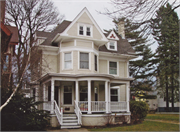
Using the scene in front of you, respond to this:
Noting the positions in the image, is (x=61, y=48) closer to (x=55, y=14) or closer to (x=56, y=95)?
(x=56, y=95)

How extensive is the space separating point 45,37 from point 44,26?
13.2ft

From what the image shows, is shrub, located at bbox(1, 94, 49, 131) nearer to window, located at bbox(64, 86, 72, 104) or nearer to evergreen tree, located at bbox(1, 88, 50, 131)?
evergreen tree, located at bbox(1, 88, 50, 131)

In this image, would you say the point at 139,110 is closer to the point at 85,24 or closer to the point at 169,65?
the point at 85,24

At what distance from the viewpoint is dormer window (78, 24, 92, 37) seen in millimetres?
17859

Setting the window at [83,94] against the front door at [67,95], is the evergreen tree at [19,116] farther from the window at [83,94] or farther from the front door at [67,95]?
the window at [83,94]

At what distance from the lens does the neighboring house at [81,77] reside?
1527 cm

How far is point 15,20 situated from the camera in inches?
850

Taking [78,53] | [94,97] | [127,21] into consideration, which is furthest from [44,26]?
[127,21]

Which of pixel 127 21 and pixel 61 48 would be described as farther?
pixel 61 48

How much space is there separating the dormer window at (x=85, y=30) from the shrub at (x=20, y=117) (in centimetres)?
819

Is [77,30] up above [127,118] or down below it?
above

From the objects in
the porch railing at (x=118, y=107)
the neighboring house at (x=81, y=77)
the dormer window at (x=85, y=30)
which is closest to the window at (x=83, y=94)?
the neighboring house at (x=81, y=77)

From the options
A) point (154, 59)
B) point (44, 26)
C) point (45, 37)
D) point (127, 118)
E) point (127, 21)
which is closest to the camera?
point (127, 21)

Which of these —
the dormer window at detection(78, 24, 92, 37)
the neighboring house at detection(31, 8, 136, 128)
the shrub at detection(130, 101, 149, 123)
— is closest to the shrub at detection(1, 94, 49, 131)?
the neighboring house at detection(31, 8, 136, 128)
